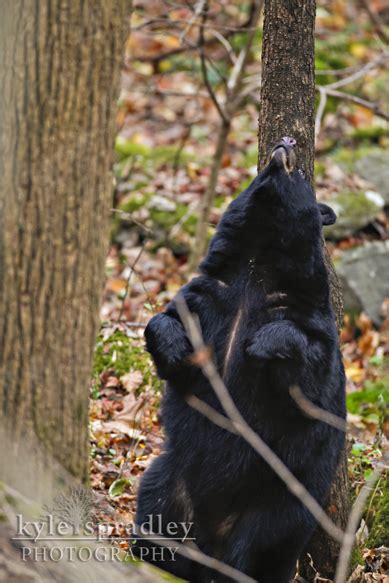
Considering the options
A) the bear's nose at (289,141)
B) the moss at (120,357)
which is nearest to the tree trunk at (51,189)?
the bear's nose at (289,141)

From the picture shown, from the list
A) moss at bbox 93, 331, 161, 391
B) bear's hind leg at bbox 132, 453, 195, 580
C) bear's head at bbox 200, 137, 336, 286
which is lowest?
bear's hind leg at bbox 132, 453, 195, 580

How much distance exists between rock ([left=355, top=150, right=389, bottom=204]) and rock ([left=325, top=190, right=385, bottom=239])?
345 mm

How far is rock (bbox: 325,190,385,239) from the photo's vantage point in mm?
10430

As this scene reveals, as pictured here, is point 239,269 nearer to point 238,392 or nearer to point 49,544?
point 238,392

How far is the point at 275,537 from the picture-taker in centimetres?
450

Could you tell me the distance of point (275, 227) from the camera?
4.89 m

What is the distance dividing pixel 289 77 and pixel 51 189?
1914 mm

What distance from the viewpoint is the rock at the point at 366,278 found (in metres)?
9.55

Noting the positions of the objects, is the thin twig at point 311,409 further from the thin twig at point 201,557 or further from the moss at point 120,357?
the moss at point 120,357

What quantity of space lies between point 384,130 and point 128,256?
5.12 m

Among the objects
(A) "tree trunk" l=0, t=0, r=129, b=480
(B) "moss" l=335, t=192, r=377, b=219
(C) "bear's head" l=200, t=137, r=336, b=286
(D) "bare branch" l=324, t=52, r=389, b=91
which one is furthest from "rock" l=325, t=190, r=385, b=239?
(A) "tree trunk" l=0, t=0, r=129, b=480

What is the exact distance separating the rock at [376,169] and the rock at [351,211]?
1.13ft

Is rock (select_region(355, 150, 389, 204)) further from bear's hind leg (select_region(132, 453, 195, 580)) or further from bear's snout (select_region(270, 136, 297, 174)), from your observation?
bear's hind leg (select_region(132, 453, 195, 580))

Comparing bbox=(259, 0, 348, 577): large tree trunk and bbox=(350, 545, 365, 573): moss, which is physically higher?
bbox=(259, 0, 348, 577): large tree trunk
